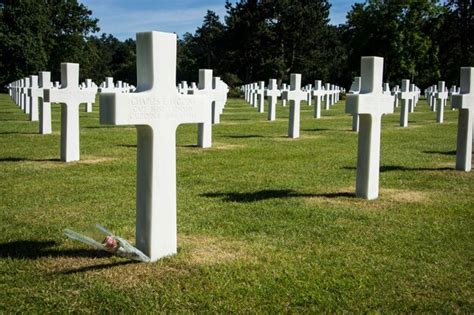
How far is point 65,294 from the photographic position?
3.80 meters

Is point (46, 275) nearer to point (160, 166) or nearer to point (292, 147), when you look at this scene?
point (160, 166)

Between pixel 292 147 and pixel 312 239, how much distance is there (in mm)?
7723

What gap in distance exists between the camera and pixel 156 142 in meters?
4.49

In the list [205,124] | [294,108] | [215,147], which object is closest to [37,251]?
[205,124]

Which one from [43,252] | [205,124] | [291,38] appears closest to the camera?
[43,252]

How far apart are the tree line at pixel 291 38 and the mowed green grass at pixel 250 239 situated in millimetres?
49017

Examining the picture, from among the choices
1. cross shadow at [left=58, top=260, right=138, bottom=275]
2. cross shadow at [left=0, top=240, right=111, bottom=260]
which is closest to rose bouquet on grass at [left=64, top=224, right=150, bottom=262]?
cross shadow at [left=58, top=260, right=138, bottom=275]

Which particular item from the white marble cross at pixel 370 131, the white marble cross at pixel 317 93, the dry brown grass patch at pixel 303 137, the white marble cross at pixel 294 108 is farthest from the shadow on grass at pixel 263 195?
the white marble cross at pixel 317 93

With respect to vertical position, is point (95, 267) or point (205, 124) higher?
point (205, 124)

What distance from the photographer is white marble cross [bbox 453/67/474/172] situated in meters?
9.22

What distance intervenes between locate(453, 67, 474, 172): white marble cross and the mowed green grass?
0.38m

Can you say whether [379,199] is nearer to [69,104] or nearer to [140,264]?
[140,264]

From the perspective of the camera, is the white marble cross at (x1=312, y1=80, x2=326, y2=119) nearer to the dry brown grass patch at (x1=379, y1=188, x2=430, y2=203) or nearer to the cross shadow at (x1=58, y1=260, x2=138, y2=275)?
the dry brown grass patch at (x1=379, y1=188, x2=430, y2=203)

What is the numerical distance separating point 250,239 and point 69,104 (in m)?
6.00
